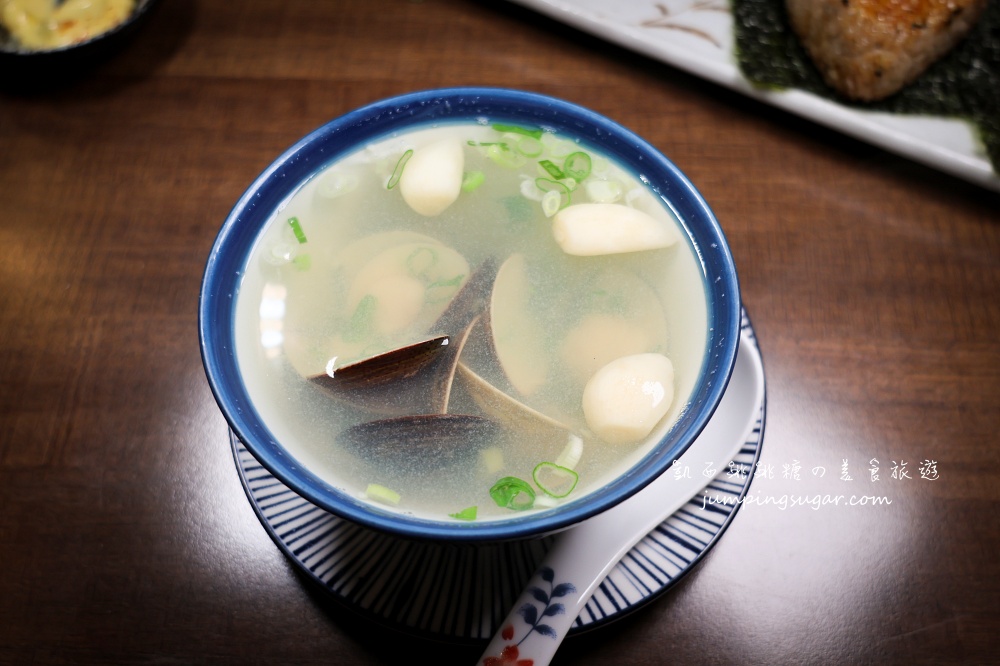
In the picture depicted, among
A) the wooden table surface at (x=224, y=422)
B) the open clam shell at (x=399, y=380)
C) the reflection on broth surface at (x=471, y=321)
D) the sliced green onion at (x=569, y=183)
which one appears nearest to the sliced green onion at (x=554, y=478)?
the reflection on broth surface at (x=471, y=321)

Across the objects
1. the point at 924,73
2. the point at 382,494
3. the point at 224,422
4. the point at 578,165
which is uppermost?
the point at 578,165

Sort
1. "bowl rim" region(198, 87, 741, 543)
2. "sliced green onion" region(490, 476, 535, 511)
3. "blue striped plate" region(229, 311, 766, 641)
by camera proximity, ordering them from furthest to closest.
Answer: "blue striped plate" region(229, 311, 766, 641) < "sliced green onion" region(490, 476, 535, 511) < "bowl rim" region(198, 87, 741, 543)

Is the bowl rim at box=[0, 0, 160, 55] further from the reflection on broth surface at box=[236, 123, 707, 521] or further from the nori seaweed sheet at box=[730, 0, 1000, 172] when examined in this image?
the nori seaweed sheet at box=[730, 0, 1000, 172]

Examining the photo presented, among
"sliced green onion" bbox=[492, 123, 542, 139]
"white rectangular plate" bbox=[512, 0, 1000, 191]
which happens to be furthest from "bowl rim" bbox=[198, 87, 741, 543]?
"white rectangular plate" bbox=[512, 0, 1000, 191]

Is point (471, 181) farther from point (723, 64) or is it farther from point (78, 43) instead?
point (78, 43)

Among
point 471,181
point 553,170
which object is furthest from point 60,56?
point 553,170

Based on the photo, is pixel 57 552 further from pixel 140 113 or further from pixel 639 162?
pixel 639 162

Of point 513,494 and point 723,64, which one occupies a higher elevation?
point 723,64

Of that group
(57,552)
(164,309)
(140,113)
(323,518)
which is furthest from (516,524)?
(140,113)
